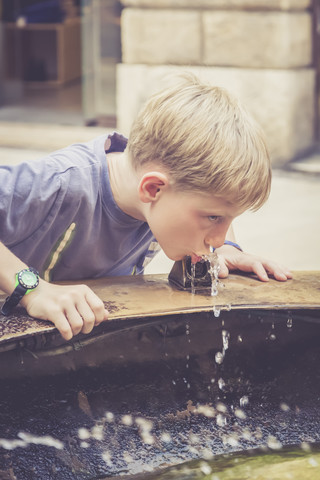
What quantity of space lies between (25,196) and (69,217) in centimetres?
14

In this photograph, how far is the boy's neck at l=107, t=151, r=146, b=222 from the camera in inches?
Answer: 68.3

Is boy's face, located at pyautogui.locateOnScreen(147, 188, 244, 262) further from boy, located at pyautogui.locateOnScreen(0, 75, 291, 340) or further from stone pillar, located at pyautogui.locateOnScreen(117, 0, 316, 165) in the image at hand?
stone pillar, located at pyautogui.locateOnScreen(117, 0, 316, 165)

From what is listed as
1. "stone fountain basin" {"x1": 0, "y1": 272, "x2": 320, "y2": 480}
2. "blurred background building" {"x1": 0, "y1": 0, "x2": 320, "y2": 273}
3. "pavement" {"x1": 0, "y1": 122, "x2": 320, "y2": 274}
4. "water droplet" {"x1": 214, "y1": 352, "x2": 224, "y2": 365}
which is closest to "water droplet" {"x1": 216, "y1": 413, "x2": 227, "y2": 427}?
"stone fountain basin" {"x1": 0, "y1": 272, "x2": 320, "y2": 480}

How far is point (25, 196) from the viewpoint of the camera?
1.66 metres

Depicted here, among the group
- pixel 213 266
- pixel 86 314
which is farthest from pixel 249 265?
pixel 86 314

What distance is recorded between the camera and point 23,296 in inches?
56.4

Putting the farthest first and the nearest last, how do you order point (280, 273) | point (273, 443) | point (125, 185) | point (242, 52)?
point (242, 52) < point (125, 185) < point (280, 273) < point (273, 443)

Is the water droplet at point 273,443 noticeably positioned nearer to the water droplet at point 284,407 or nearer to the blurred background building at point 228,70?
the water droplet at point 284,407

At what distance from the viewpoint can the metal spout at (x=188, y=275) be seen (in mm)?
1570

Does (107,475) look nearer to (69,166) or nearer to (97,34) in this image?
(69,166)

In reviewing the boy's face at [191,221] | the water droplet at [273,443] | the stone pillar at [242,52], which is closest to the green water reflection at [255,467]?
the water droplet at [273,443]

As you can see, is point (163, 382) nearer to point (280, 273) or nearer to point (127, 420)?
point (127, 420)

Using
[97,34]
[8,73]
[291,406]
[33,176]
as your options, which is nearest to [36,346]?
[33,176]

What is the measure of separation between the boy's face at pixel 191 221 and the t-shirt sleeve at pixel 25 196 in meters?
0.24
